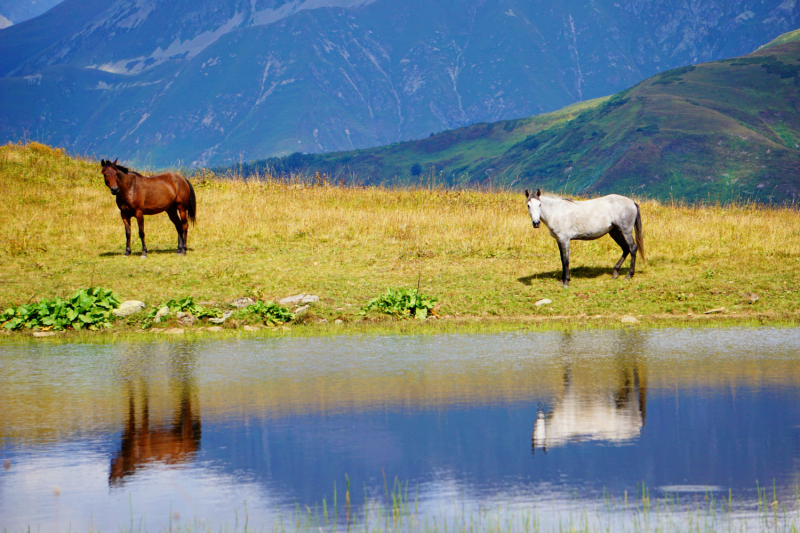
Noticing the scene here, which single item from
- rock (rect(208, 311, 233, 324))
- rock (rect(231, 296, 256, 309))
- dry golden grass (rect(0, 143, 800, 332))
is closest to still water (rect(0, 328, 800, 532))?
rock (rect(208, 311, 233, 324))

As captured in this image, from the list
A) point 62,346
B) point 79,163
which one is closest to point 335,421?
point 62,346

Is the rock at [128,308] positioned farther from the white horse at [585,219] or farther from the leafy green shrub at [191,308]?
the white horse at [585,219]

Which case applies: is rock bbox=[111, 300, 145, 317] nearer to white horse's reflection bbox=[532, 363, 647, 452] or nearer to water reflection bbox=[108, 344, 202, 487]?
water reflection bbox=[108, 344, 202, 487]

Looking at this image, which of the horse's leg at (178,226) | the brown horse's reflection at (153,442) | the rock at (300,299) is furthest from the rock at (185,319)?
the horse's leg at (178,226)

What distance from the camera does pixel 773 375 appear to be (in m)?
11.8

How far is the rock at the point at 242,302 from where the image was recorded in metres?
19.1

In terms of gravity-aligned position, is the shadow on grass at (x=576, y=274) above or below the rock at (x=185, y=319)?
above

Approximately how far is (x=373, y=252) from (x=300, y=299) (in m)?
6.89

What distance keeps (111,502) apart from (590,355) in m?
8.78

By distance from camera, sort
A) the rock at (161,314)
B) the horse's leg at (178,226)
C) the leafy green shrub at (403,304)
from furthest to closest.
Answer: the horse's leg at (178,226) → the leafy green shrub at (403,304) → the rock at (161,314)

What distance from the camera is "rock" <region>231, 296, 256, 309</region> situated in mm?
19127

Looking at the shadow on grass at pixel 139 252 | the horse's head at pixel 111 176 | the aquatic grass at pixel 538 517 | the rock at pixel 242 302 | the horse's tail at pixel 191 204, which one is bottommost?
the aquatic grass at pixel 538 517

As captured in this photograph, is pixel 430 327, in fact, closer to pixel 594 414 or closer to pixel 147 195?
pixel 594 414

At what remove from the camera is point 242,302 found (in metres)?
19.3
